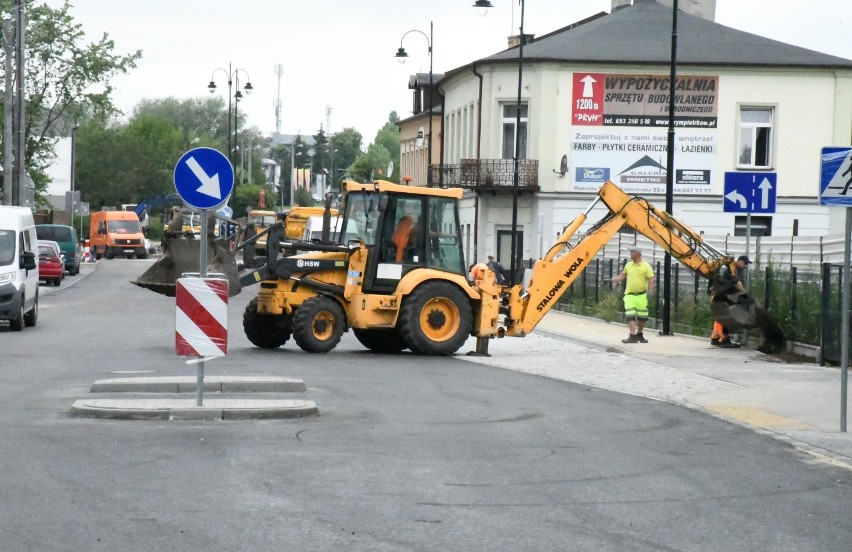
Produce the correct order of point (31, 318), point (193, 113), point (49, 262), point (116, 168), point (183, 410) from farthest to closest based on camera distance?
point (193, 113) < point (116, 168) < point (49, 262) < point (31, 318) < point (183, 410)

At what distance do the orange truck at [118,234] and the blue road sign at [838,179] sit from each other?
241ft

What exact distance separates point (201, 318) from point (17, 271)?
527 inches

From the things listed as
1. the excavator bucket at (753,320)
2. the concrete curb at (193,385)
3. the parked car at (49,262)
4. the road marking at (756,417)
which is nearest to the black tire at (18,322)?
the concrete curb at (193,385)

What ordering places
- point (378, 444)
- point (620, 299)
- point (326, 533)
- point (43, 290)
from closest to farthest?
point (326, 533) → point (378, 444) → point (620, 299) → point (43, 290)

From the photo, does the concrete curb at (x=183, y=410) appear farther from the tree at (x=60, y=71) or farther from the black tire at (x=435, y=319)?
the tree at (x=60, y=71)

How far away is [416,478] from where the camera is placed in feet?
33.4

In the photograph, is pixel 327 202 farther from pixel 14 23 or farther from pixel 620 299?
pixel 14 23

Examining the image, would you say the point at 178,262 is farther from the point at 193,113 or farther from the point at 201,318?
the point at 193,113

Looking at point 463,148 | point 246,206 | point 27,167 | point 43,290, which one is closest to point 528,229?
point 463,148

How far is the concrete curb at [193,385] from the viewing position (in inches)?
605

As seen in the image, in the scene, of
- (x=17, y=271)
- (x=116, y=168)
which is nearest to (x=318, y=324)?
(x=17, y=271)

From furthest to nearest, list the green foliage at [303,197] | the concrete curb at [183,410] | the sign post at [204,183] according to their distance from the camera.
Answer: the green foliage at [303,197] → the sign post at [204,183] → the concrete curb at [183,410]

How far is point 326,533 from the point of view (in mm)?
8070

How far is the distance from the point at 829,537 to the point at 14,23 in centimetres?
4445
